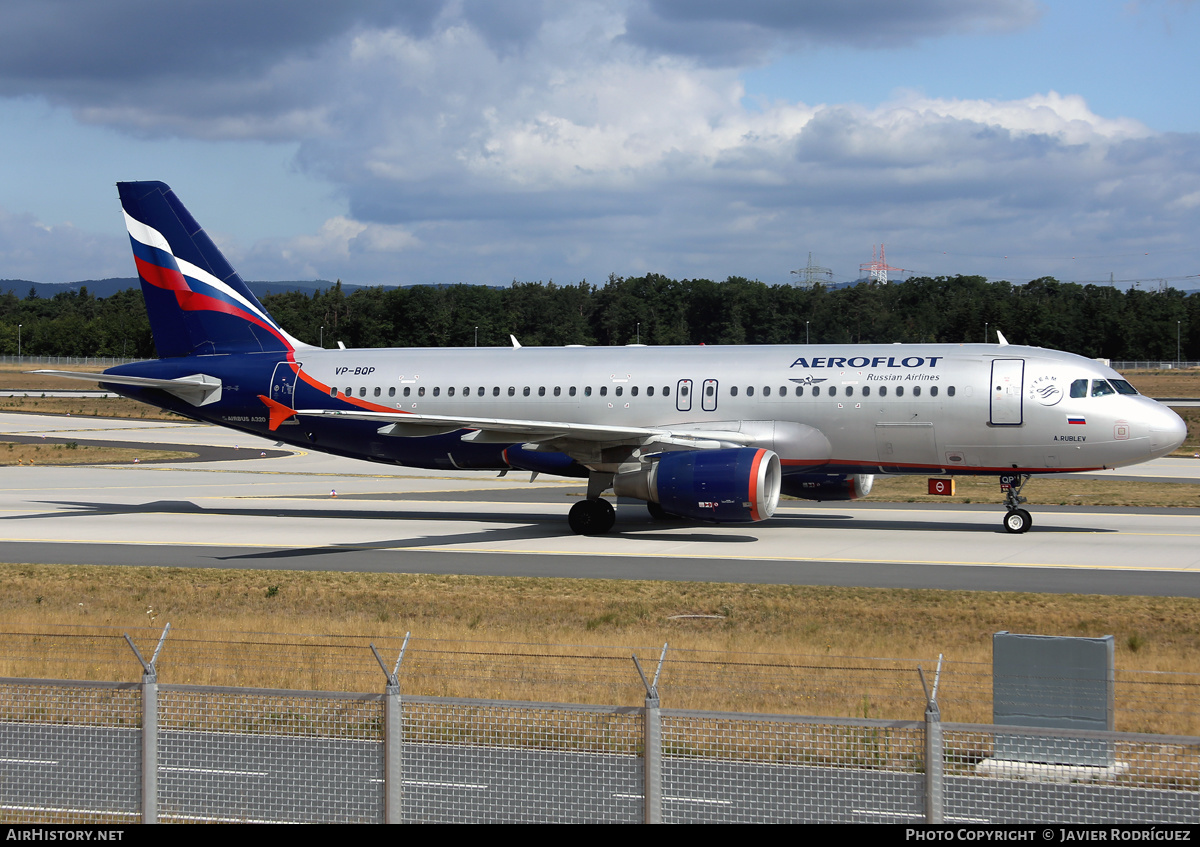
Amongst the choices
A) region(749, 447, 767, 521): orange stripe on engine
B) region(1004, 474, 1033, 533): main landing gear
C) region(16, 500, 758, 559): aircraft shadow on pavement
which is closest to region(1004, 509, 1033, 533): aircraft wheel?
region(1004, 474, 1033, 533): main landing gear

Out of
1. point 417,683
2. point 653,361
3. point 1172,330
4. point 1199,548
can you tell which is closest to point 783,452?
point 653,361

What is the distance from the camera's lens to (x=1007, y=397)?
26750 millimetres

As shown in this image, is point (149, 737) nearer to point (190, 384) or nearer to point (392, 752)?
point (392, 752)

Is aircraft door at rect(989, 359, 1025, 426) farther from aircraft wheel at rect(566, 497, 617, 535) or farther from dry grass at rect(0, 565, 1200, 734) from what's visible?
A: aircraft wheel at rect(566, 497, 617, 535)

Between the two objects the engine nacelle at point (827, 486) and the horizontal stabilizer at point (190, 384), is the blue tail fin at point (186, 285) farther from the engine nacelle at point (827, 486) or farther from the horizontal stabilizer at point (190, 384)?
the engine nacelle at point (827, 486)

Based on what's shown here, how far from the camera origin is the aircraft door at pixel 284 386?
32.2 metres

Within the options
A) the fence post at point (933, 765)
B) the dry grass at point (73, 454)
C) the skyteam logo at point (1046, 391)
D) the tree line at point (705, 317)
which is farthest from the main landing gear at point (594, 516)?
the tree line at point (705, 317)

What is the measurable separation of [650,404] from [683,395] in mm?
902

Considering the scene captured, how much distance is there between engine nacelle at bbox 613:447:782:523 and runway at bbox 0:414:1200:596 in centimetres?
102

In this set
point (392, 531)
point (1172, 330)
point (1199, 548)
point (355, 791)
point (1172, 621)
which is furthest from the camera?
point (1172, 330)

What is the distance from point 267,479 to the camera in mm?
44281

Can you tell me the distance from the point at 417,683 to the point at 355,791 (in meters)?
3.84

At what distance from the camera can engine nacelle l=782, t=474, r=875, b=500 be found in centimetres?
2902

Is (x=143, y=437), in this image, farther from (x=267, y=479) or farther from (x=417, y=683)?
(x=417, y=683)
